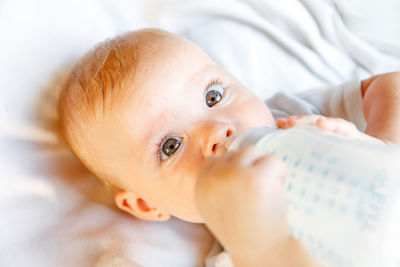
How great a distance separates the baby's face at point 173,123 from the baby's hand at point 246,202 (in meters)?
0.23

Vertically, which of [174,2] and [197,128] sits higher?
[174,2]

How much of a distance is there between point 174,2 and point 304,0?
1.36ft

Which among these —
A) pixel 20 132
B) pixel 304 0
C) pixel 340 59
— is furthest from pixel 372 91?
pixel 20 132

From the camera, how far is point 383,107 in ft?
3.34

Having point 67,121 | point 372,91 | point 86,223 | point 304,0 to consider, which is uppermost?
point 67,121

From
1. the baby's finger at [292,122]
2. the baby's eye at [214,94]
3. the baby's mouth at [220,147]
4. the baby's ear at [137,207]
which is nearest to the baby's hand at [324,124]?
the baby's finger at [292,122]

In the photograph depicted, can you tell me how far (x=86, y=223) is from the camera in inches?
40.7

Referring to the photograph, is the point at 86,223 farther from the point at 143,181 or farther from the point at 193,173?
the point at 193,173

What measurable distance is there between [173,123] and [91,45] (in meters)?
0.43

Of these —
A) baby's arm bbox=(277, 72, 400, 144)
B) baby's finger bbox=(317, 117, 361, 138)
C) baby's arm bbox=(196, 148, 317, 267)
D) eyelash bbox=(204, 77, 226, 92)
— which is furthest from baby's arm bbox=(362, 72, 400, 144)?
baby's arm bbox=(196, 148, 317, 267)

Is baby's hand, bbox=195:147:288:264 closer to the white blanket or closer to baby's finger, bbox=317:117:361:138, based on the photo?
baby's finger, bbox=317:117:361:138

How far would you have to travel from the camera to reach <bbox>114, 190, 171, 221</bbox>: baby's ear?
1026 millimetres

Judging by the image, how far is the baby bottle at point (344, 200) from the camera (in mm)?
518

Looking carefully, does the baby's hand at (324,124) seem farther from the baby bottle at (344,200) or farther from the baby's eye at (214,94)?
the baby's eye at (214,94)
